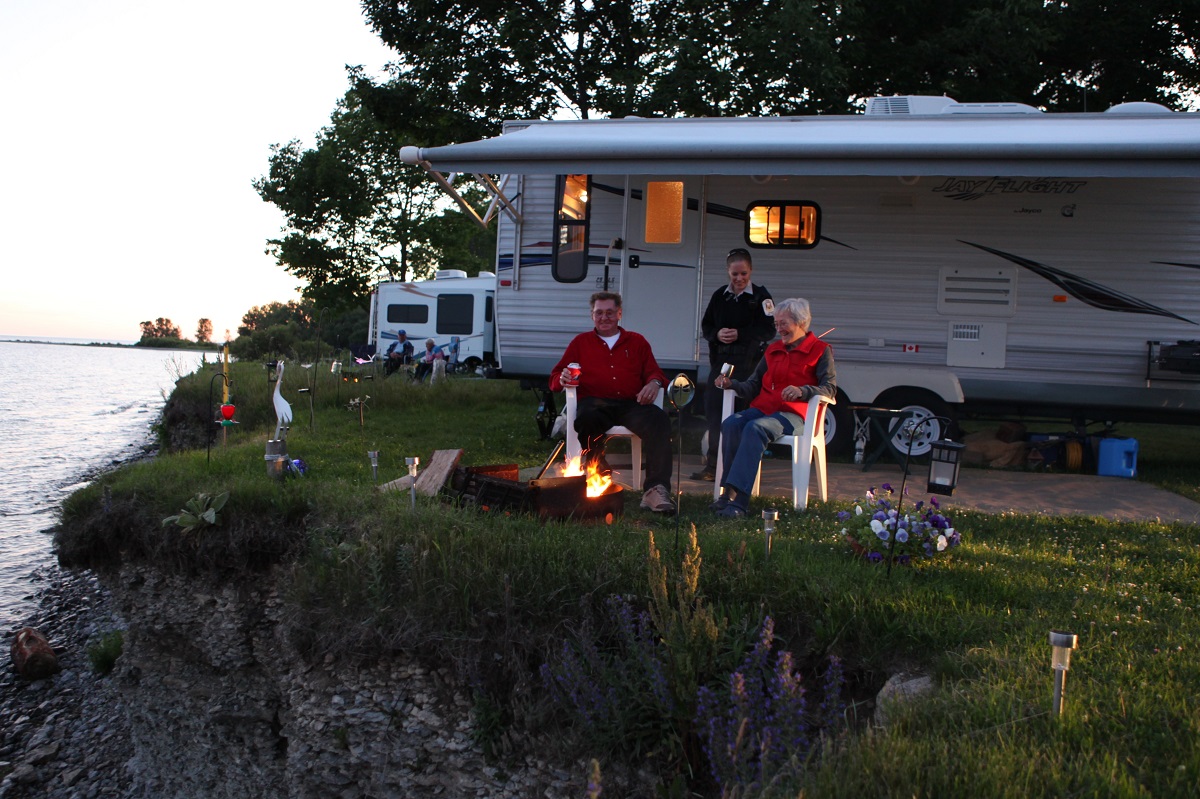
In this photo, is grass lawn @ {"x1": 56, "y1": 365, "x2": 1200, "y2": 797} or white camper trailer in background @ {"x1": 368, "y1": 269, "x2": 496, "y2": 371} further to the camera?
white camper trailer in background @ {"x1": 368, "y1": 269, "x2": 496, "y2": 371}

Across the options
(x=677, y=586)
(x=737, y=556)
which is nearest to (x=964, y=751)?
(x=677, y=586)

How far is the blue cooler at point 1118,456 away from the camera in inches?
299

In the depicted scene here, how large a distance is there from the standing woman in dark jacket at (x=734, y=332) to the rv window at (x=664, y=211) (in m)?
1.74

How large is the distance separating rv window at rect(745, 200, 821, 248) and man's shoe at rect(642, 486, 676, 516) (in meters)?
3.46

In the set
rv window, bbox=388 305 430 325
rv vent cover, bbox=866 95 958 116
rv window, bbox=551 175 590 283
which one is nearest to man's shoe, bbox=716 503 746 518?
rv window, bbox=551 175 590 283

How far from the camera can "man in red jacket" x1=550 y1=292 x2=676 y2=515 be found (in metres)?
5.43

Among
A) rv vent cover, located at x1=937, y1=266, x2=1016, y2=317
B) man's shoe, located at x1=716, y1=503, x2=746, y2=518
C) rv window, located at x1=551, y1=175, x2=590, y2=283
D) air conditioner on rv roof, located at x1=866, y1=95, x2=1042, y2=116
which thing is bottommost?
man's shoe, located at x1=716, y1=503, x2=746, y2=518

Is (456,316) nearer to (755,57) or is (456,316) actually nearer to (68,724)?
(755,57)

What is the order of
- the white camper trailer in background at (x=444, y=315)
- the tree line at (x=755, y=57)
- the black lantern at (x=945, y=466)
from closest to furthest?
1. the black lantern at (x=945, y=466)
2. the tree line at (x=755, y=57)
3. the white camper trailer in background at (x=444, y=315)

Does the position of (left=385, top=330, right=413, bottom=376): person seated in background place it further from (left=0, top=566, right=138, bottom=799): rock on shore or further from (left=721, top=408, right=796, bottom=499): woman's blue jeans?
(left=721, top=408, right=796, bottom=499): woman's blue jeans

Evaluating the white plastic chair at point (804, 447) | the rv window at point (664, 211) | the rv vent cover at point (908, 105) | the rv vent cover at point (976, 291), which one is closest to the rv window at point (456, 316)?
the rv window at point (664, 211)

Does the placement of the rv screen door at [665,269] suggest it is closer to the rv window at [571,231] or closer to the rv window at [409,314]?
the rv window at [571,231]

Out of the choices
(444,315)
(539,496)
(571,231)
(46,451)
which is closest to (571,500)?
(539,496)

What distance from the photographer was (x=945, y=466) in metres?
4.25
